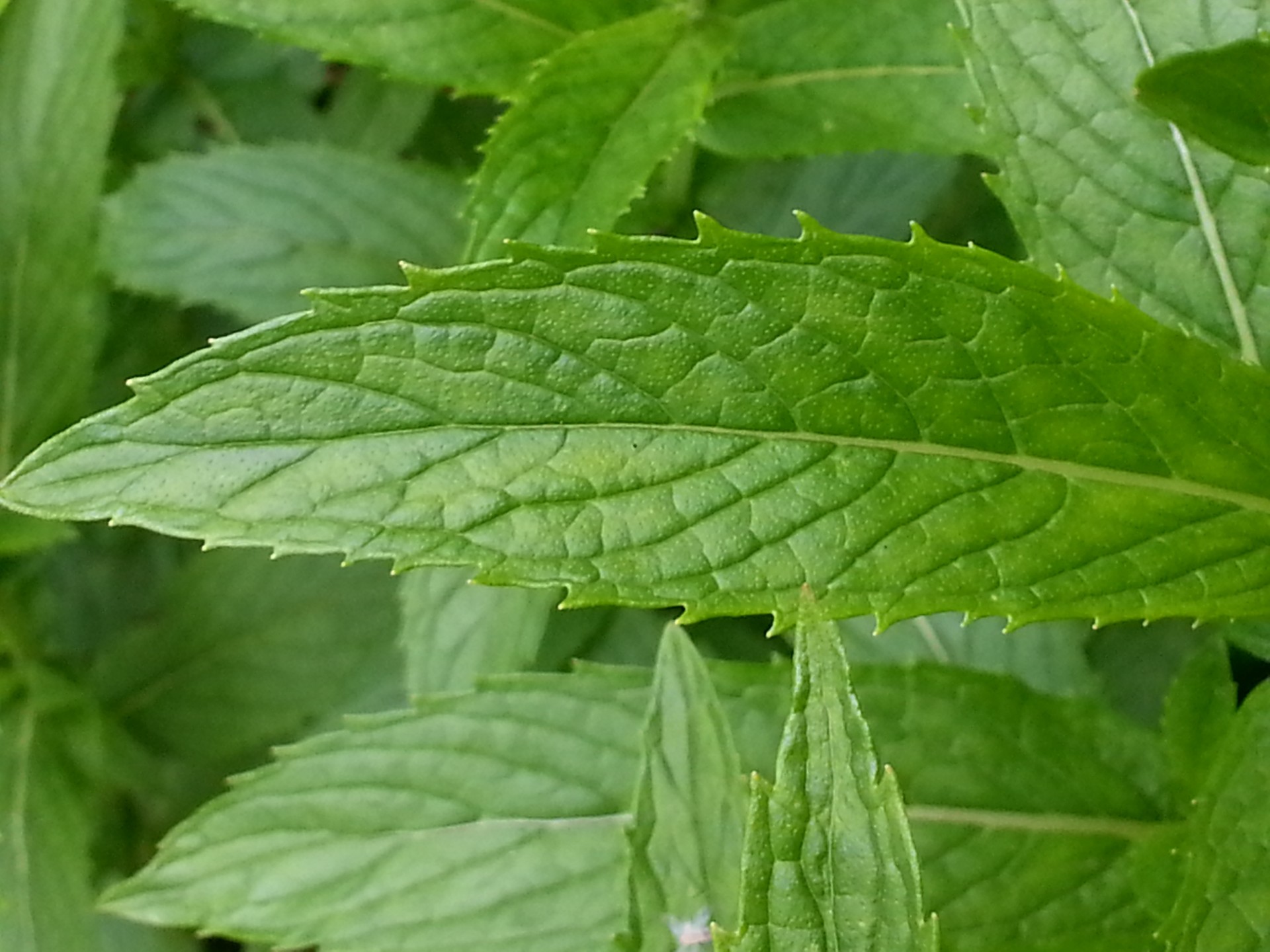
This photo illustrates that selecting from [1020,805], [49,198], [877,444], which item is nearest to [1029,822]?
[1020,805]

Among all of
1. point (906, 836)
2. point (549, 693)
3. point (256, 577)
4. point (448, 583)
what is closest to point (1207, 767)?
point (906, 836)

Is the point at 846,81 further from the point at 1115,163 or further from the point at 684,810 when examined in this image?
the point at 684,810

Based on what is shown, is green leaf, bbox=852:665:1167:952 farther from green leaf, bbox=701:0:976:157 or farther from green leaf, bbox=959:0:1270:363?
green leaf, bbox=701:0:976:157

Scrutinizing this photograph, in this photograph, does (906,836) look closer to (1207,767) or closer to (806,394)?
(806,394)

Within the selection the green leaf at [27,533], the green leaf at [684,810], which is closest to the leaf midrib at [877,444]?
the green leaf at [684,810]

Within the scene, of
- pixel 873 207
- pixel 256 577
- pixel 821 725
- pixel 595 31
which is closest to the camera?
pixel 821 725

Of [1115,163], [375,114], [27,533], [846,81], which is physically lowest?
[27,533]
